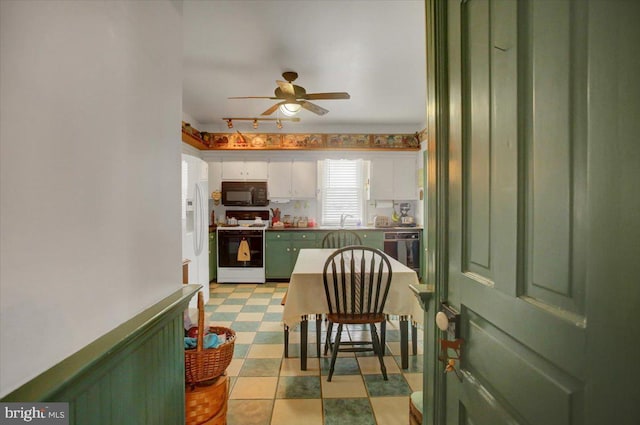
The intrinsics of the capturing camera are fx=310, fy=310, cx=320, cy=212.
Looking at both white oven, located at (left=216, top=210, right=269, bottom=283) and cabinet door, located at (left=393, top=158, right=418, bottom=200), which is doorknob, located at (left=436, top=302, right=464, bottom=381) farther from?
cabinet door, located at (left=393, top=158, right=418, bottom=200)

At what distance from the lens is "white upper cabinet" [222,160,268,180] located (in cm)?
559

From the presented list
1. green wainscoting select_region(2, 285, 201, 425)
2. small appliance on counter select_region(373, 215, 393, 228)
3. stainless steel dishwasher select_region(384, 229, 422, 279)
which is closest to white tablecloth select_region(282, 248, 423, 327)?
green wainscoting select_region(2, 285, 201, 425)

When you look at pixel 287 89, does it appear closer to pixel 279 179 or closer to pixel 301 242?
pixel 279 179

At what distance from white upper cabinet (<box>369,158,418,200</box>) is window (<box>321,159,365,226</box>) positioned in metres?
0.34

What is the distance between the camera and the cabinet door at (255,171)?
18.4ft

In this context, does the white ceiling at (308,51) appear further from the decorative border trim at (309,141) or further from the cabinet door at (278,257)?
the cabinet door at (278,257)

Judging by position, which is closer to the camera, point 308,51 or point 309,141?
point 308,51

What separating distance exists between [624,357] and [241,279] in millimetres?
5129

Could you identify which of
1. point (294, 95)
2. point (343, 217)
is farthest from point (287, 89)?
point (343, 217)

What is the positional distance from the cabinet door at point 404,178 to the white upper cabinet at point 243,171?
239 centimetres

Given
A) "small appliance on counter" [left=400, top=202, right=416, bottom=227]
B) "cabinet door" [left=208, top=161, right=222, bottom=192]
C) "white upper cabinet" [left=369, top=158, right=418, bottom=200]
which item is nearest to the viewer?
"cabinet door" [left=208, top=161, right=222, bottom=192]

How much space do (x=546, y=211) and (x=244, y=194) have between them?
5.23 metres

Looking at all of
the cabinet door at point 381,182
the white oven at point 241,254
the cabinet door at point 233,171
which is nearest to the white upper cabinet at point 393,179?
the cabinet door at point 381,182

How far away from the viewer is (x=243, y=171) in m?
5.60
